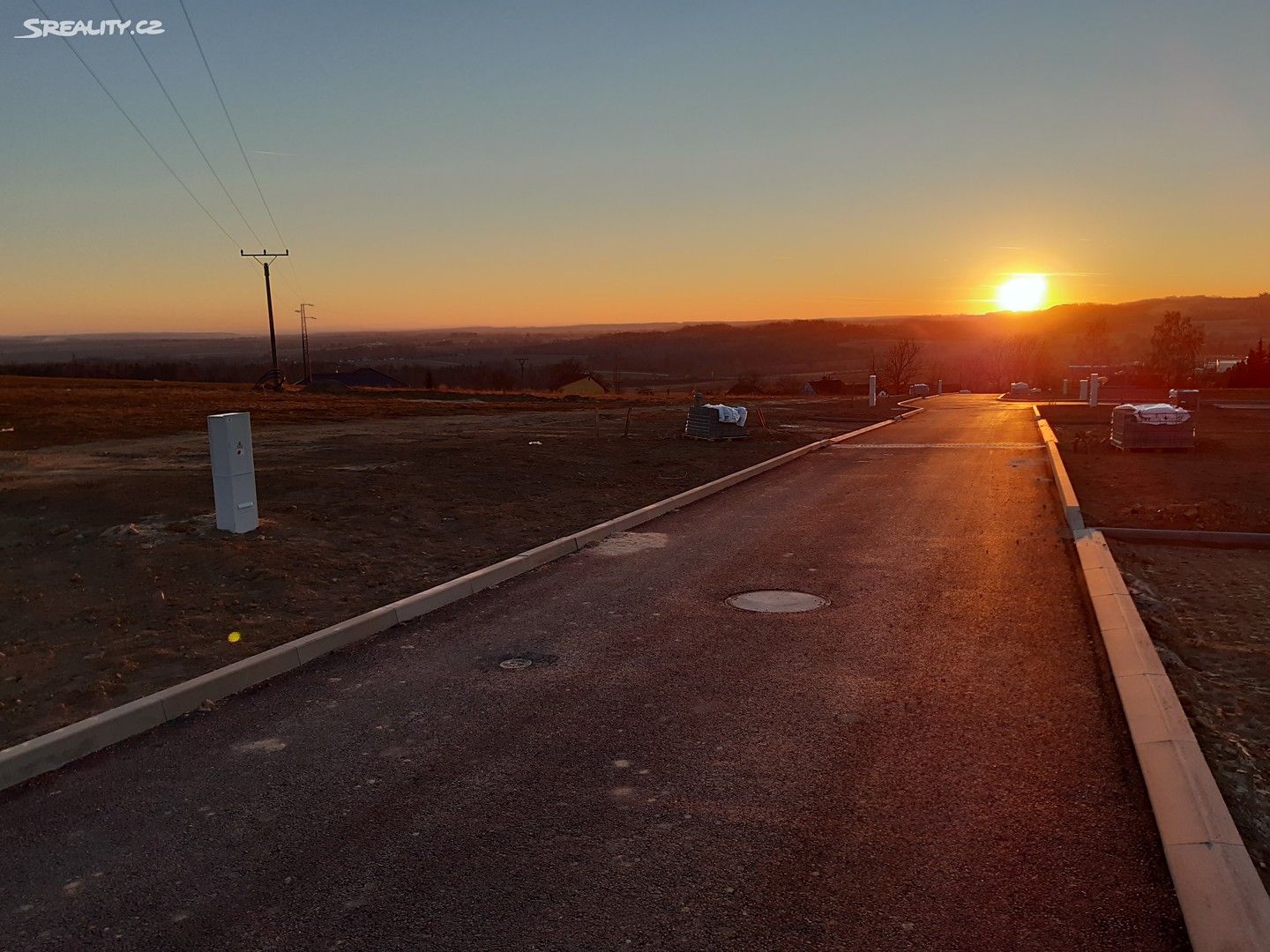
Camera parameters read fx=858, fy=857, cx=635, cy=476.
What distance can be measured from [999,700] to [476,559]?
214 inches

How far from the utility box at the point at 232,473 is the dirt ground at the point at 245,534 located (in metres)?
0.23

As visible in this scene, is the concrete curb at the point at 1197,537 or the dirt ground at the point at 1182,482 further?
the dirt ground at the point at 1182,482

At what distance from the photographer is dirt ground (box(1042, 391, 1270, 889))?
4441mm

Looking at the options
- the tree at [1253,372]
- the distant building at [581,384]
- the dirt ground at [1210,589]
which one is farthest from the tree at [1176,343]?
the dirt ground at [1210,589]

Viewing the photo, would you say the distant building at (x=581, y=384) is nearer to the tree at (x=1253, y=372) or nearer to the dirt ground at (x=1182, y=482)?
the tree at (x=1253, y=372)

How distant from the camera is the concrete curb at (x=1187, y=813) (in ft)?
10.2

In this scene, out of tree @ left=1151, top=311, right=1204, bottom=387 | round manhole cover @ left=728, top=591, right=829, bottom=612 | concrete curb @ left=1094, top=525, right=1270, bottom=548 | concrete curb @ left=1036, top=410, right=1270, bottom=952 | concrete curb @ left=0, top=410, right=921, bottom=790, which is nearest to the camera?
concrete curb @ left=1036, top=410, right=1270, bottom=952

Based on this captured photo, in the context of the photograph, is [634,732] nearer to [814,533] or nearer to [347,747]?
[347,747]

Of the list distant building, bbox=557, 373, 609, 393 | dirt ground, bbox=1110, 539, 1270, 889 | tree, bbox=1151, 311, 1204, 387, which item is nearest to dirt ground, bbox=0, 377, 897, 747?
dirt ground, bbox=1110, 539, 1270, 889

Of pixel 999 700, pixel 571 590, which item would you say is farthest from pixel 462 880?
pixel 571 590

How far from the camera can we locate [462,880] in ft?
11.4

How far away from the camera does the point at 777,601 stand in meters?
7.70

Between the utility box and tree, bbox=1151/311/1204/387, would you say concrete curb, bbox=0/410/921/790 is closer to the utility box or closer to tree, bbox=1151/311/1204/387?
the utility box

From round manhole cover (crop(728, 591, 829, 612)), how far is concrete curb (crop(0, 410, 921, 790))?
240 cm
